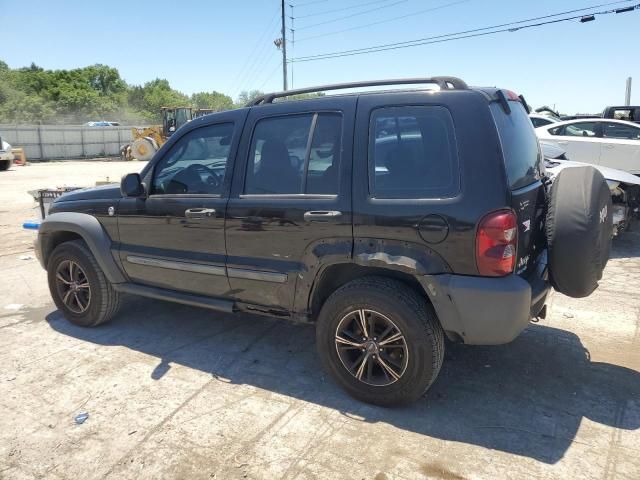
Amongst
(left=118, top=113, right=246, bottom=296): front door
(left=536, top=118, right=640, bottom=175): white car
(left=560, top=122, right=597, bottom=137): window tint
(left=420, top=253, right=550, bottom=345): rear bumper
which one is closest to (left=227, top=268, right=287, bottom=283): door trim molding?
(left=118, top=113, right=246, bottom=296): front door

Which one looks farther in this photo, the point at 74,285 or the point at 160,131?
the point at 160,131

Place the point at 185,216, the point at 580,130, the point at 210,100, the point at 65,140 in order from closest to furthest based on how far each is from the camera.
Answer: the point at 185,216
the point at 580,130
the point at 65,140
the point at 210,100

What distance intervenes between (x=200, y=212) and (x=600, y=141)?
8809 millimetres

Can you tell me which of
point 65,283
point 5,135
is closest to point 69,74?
point 5,135

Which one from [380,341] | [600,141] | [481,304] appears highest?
[600,141]

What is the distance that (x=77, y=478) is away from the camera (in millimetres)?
2611

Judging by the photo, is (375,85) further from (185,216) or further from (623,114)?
(623,114)

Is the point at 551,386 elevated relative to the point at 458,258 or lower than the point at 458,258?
lower

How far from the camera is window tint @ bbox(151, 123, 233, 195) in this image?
3.71 metres

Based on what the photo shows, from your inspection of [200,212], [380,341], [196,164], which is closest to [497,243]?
[380,341]

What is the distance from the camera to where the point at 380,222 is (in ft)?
9.67

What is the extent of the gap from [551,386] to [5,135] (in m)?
33.7

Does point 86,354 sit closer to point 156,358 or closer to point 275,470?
point 156,358

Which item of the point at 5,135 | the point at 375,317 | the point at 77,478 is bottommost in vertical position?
the point at 77,478
